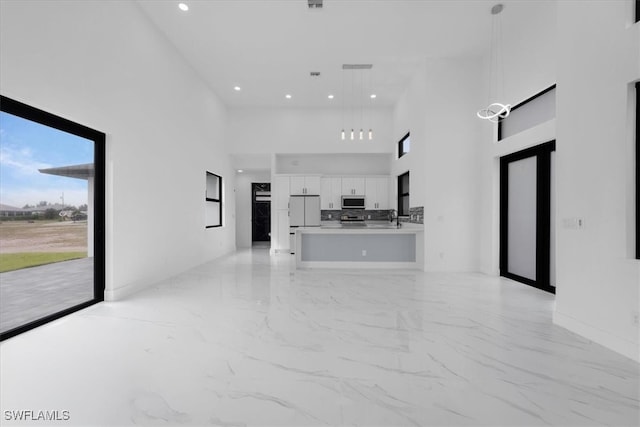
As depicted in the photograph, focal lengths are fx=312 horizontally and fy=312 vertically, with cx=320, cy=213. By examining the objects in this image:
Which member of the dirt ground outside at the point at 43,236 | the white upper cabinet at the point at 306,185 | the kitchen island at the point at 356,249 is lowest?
the kitchen island at the point at 356,249

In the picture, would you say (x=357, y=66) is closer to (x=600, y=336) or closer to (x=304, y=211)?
(x=304, y=211)

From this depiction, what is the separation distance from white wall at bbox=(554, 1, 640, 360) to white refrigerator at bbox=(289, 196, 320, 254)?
607 centimetres

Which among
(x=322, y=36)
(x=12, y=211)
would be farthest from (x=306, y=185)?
(x=12, y=211)

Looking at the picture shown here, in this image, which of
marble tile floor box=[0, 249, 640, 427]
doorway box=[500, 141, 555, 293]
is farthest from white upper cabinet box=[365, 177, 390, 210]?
marble tile floor box=[0, 249, 640, 427]

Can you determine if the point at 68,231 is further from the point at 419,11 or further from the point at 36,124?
the point at 419,11

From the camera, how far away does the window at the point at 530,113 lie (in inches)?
166

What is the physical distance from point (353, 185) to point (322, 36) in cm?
440

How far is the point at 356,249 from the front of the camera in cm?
616

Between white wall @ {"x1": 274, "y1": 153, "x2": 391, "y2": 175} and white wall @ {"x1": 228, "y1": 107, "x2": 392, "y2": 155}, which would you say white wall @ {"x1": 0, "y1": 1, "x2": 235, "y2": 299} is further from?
white wall @ {"x1": 274, "y1": 153, "x2": 391, "y2": 175}

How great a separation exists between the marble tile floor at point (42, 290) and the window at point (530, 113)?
6.24 meters

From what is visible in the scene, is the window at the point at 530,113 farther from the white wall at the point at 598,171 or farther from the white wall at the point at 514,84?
the white wall at the point at 598,171

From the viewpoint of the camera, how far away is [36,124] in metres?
3.03

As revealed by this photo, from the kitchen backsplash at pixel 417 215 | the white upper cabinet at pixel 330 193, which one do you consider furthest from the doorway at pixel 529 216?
the white upper cabinet at pixel 330 193

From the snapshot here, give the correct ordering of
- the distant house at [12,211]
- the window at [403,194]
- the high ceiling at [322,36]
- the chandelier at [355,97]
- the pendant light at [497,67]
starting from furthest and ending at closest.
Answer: the window at [403,194] < the chandelier at [355,97] < the pendant light at [497,67] < the high ceiling at [322,36] < the distant house at [12,211]
